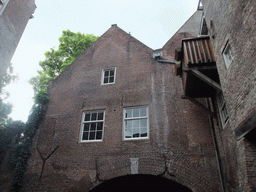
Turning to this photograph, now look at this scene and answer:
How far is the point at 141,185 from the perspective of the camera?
10.4 metres

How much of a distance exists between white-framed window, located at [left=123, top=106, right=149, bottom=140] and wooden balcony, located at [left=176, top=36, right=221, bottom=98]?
8.42ft

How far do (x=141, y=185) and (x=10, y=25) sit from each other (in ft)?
40.0

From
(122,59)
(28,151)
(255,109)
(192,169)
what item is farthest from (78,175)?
(255,109)

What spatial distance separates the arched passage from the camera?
32.2ft

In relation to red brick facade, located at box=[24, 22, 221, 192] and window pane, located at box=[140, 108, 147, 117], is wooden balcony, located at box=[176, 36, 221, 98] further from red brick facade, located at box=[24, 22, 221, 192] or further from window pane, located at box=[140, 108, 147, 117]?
window pane, located at box=[140, 108, 147, 117]

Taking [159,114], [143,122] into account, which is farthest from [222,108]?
[143,122]

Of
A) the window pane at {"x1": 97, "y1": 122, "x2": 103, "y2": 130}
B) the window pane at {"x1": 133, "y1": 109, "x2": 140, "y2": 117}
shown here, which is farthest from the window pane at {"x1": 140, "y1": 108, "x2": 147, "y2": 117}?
the window pane at {"x1": 97, "y1": 122, "x2": 103, "y2": 130}

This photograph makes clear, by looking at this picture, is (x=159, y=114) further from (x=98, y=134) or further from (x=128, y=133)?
(x=98, y=134)

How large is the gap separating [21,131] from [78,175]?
4.80 meters

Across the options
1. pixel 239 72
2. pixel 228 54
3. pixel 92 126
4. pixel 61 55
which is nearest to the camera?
pixel 239 72

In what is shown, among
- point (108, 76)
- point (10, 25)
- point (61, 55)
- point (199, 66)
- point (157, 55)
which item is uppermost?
point (61, 55)

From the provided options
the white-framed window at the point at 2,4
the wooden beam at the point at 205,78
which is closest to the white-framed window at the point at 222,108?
the wooden beam at the point at 205,78

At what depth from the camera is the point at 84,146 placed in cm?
949

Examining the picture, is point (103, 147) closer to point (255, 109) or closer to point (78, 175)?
point (78, 175)
